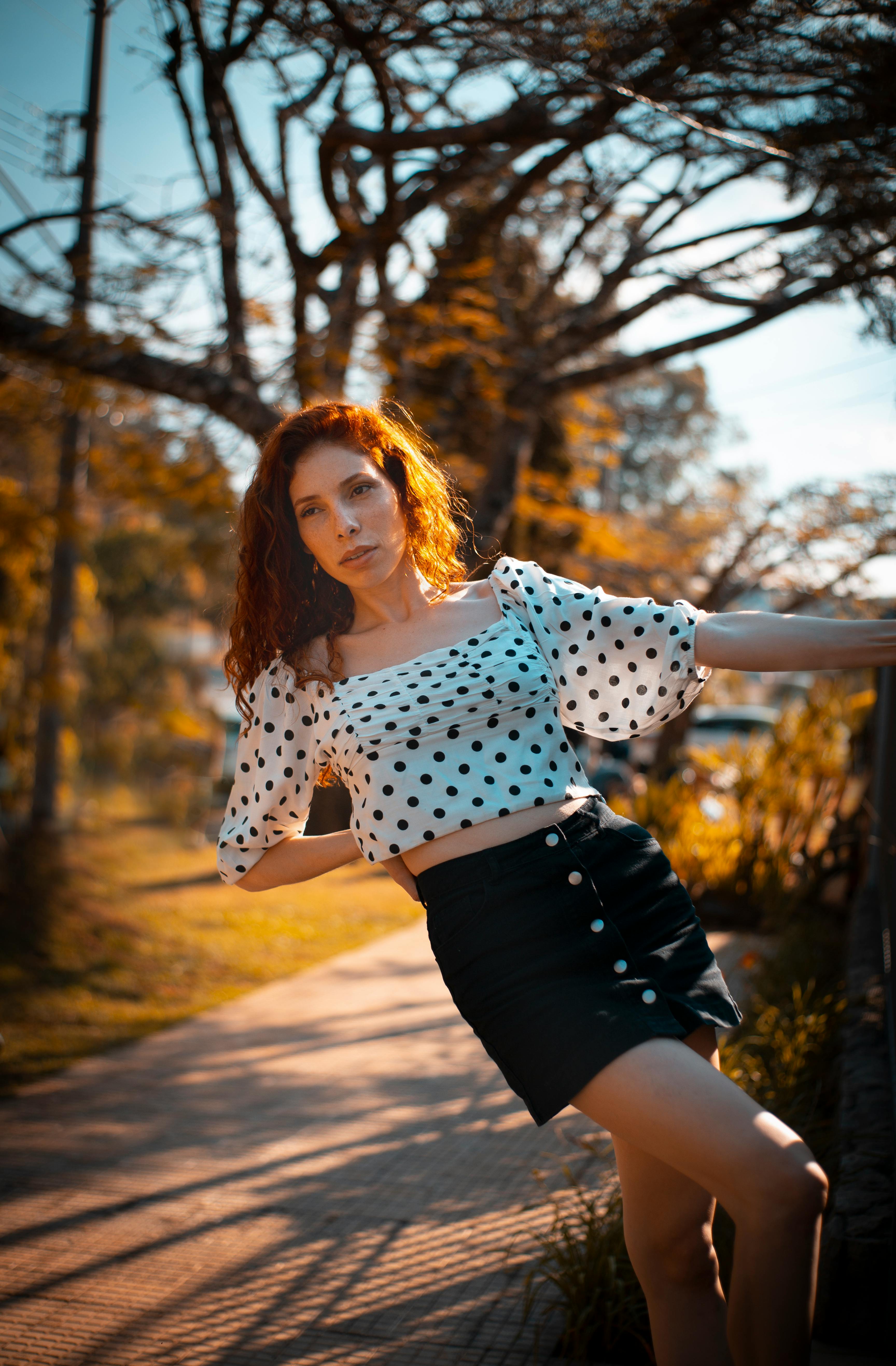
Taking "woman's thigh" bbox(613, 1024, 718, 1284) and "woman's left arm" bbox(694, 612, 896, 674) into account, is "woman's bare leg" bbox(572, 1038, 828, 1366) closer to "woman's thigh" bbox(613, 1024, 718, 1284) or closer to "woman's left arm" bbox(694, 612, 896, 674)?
"woman's thigh" bbox(613, 1024, 718, 1284)

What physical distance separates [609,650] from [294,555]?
2.24 ft

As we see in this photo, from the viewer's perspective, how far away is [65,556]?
26.4 feet

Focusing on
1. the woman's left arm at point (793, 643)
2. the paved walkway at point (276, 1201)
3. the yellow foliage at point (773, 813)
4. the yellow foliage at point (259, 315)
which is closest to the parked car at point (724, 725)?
the yellow foliage at point (773, 813)

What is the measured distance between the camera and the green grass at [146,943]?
5.11m

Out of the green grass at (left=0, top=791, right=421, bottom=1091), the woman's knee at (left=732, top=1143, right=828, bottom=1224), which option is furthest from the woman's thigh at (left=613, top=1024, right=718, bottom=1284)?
the green grass at (left=0, top=791, right=421, bottom=1091)

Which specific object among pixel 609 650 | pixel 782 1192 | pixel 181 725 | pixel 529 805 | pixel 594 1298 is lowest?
pixel 594 1298

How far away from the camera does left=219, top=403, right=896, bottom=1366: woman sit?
1.45 m

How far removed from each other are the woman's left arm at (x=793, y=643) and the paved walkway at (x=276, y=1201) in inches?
66.1

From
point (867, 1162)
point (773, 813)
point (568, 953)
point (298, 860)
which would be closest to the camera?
point (568, 953)

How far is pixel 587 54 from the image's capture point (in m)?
3.21

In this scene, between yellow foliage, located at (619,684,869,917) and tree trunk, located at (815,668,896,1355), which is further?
yellow foliage, located at (619,684,869,917)

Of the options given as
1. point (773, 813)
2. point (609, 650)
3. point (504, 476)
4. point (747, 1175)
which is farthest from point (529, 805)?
point (773, 813)

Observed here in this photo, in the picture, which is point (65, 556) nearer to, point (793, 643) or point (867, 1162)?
point (867, 1162)

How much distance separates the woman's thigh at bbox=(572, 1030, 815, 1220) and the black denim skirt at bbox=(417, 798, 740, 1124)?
0.03m
